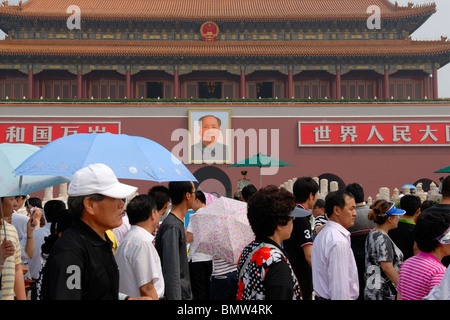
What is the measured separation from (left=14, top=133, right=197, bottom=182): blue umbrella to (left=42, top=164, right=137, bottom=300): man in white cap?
4.80ft

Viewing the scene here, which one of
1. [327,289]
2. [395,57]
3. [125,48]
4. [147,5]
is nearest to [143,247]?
[327,289]

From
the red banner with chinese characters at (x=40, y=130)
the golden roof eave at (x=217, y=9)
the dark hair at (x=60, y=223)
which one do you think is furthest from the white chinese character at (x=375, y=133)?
the dark hair at (x=60, y=223)

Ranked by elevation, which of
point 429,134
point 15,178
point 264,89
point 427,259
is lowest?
point 427,259

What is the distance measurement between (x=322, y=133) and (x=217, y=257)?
15752 millimetres

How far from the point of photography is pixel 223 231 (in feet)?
13.6

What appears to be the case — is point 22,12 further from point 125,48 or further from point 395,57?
point 395,57

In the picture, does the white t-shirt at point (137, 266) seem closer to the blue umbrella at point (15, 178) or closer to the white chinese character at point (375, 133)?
the blue umbrella at point (15, 178)

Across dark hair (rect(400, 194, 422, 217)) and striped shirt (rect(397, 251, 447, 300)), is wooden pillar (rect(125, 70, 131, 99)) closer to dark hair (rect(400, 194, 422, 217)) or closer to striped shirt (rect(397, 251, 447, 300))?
dark hair (rect(400, 194, 422, 217))

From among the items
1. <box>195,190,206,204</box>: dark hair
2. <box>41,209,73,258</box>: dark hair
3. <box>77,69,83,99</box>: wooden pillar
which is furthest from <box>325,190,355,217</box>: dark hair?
<box>77,69,83,99</box>: wooden pillar

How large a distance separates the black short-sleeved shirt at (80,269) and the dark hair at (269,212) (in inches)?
29.1

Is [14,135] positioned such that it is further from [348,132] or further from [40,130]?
[348,132]

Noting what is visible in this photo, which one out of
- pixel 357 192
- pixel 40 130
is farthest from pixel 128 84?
pixel 357 192

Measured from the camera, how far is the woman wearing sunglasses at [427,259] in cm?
281
